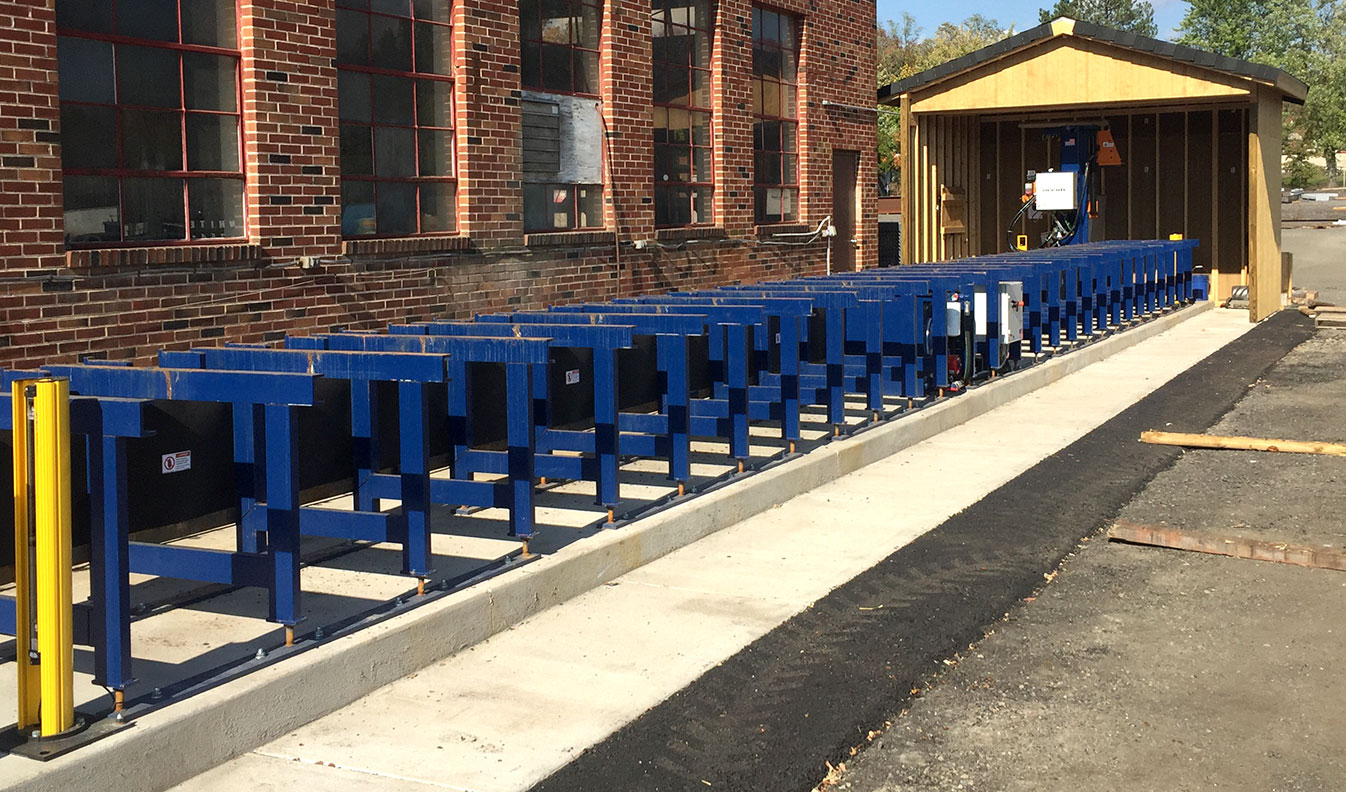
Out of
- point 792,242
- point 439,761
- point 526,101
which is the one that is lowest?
point 439,761

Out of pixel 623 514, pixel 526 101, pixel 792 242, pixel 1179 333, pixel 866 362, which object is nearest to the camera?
pixel 623 514

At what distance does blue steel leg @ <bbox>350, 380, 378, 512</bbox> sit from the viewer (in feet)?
23.8

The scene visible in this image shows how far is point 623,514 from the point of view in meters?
8.32

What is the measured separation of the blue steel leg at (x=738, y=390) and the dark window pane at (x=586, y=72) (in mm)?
5091

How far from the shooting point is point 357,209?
11.0 m

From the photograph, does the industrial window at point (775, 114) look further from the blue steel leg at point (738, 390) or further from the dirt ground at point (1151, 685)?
the dirt ground at point (1151, 685)

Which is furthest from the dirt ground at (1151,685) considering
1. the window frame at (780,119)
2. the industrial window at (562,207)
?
the window frame at (780,119)

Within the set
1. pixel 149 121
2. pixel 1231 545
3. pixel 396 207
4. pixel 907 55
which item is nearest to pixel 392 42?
pixel 396 207

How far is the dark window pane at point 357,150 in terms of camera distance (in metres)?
10.9

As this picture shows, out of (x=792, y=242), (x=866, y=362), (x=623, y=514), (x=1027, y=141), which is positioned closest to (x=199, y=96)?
(x=623, y=514)

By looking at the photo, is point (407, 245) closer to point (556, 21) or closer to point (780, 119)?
point (556, 21)

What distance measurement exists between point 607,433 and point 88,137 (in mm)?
3778

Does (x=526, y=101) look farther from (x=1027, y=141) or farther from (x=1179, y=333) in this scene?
(x=1027, y=141)

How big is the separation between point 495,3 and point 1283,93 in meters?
14.9
